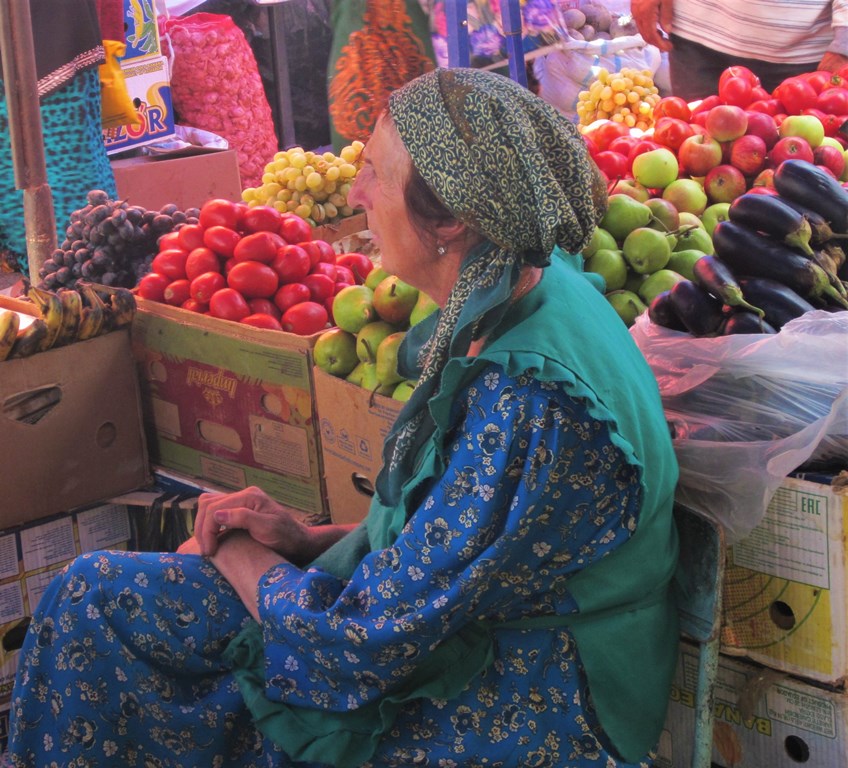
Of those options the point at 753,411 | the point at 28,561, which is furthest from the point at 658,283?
the point at 28,561

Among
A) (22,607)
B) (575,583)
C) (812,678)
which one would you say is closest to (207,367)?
(22,607)

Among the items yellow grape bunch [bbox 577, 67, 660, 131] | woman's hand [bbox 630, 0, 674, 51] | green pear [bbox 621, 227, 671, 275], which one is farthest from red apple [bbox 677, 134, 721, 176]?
woman's hand [bbox 630, 0, 674, 51]

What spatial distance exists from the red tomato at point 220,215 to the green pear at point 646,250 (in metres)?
1.22

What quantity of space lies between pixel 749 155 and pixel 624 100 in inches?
83.8

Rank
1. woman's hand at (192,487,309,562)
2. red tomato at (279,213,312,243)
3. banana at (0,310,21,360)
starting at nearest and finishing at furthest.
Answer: woman's hand at (192,487,309,562) < banana at (0,310,21,360) < red tomato at (279,213,312,243)

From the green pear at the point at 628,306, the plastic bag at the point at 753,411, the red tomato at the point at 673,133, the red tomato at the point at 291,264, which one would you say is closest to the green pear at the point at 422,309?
the green pear at the point at 628,306

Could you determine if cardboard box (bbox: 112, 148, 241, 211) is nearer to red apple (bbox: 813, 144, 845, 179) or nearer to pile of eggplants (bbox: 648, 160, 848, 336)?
red apple (bbox: 813, 144, 845, 179)

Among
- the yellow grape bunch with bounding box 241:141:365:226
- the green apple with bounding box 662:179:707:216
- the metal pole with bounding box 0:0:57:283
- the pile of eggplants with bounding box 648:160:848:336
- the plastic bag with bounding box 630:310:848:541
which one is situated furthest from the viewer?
the yellow grape bunch with bounding box 241:141:365:226

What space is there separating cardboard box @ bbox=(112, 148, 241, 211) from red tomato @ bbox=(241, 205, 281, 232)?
100 inches

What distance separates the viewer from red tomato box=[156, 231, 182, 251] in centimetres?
306

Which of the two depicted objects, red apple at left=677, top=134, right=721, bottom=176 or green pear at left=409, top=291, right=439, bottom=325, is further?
red apple at left=677, top=134, right=721, bottom=176

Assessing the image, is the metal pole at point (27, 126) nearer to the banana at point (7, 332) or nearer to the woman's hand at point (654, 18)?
the banana at point (7, 332)

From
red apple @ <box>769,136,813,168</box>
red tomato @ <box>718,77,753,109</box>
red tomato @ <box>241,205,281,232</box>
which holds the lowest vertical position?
red tomato @ <box>241,205,281,232</box>

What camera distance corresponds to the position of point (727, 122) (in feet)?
10.1
